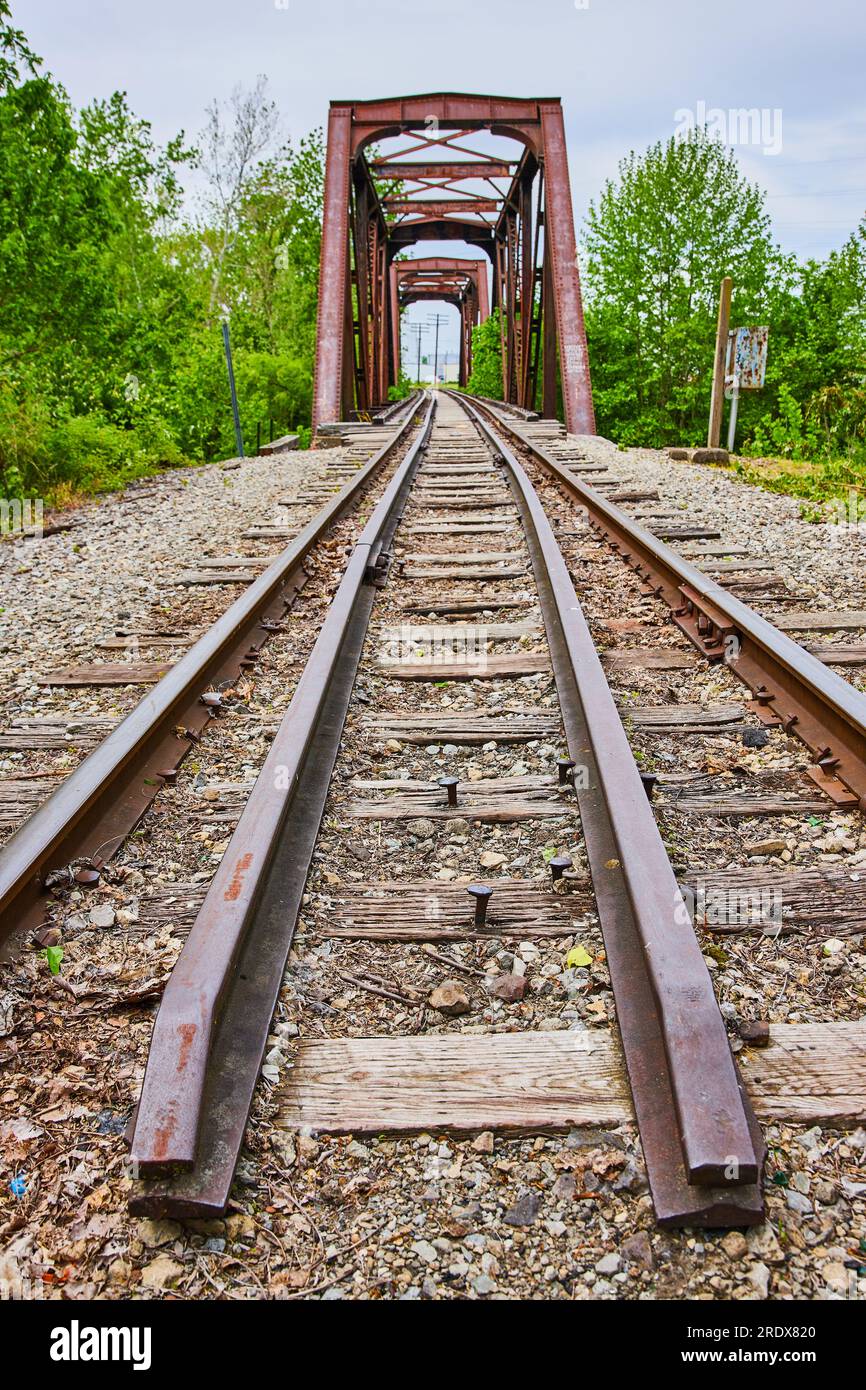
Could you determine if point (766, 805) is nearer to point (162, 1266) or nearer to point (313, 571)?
point (162, 1266)

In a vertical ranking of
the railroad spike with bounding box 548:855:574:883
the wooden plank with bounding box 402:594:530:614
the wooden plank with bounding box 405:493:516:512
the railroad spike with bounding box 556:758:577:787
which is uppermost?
the wooden plank with bounding box 405:493:516:512

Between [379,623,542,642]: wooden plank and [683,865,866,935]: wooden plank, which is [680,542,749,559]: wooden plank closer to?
[379,623,542,642]: wooden plank

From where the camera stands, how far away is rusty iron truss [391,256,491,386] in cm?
4527

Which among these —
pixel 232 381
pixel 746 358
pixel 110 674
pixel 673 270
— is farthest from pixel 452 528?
pixel 673 270

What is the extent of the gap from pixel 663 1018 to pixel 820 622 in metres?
2.96

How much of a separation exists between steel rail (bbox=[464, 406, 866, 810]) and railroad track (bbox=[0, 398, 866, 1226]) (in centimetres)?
1

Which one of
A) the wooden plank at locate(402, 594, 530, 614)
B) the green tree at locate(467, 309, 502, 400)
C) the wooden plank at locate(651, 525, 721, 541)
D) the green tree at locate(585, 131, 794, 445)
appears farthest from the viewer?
the green tree at locate(467, 309, 502, 400)

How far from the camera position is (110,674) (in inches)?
145

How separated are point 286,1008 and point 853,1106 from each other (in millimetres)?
1047

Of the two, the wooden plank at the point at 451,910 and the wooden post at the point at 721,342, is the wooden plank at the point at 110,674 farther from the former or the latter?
the wooden post at the point at 721,342

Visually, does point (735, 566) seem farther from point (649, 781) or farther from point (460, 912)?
point (460, 912)

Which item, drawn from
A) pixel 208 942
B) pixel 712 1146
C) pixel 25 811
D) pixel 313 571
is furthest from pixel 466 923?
pixel 313 571

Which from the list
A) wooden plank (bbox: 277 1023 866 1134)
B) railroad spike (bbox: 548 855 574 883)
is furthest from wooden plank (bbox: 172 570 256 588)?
wooden plank (bbox: 277 1023 866 1134)

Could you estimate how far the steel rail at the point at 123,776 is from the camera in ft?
6.89
